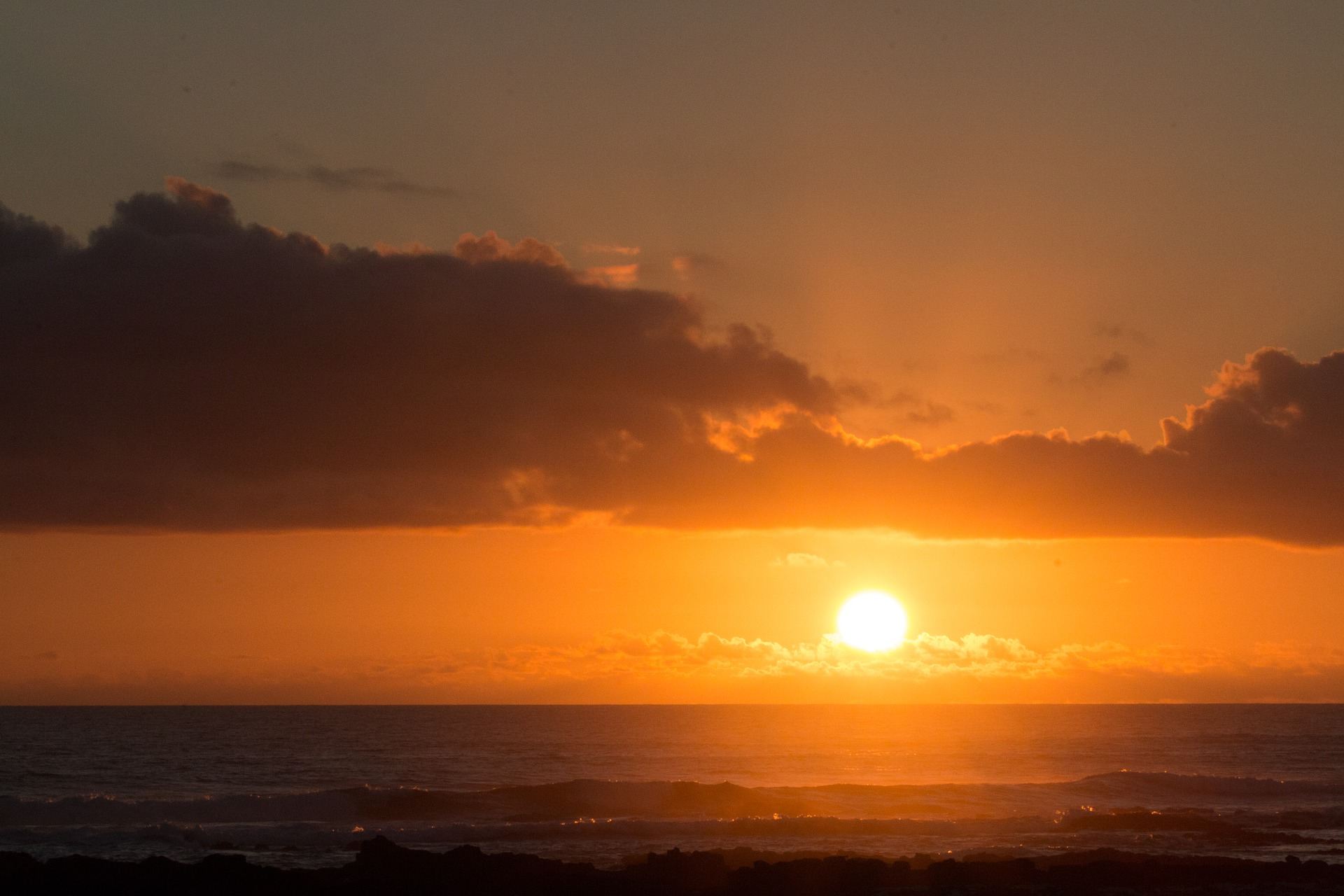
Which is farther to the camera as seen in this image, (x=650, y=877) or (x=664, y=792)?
(x=664, y=792)

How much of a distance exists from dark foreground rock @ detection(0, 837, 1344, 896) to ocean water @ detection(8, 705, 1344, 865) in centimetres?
590

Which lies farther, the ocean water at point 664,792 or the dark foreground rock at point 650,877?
the ocean water at point 664,792

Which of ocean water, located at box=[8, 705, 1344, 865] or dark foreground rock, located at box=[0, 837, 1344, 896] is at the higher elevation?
dark foreground rock, located at box=[0, 837, 1344, 896]

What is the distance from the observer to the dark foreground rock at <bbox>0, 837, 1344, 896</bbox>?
25.2 m

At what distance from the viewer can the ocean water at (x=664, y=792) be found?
38.1m

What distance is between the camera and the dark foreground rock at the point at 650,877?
25.2 metres

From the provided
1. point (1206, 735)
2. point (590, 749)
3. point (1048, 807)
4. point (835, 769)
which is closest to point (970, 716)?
point (1206, 735)

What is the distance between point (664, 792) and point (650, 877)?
82.9ft

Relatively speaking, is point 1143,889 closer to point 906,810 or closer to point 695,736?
point 906,810

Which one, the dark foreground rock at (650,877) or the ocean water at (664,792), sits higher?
the dark foreground rock at (650,877)

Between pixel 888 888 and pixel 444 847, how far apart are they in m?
16.4

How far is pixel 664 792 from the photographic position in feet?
168

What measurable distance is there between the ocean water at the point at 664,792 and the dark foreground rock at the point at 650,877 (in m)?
5.90

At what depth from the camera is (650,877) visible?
2661cm
